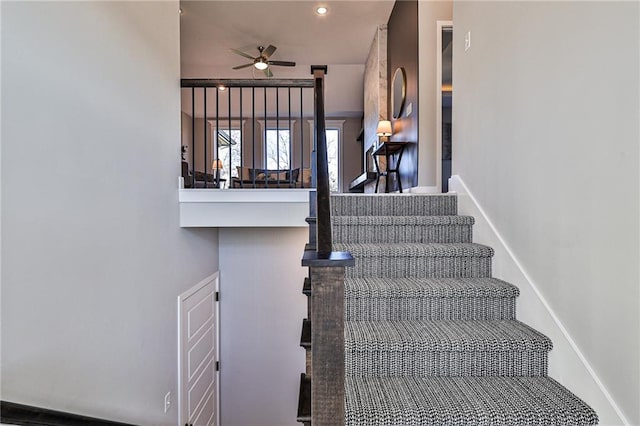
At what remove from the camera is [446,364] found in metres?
1.52

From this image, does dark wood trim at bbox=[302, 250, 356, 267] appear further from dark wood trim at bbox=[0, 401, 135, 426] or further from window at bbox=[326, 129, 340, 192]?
window at bbox=[326, 129, 340, 192]

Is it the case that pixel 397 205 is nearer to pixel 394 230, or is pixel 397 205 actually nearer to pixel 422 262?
pixel 394 230

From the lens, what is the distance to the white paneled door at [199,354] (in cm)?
295

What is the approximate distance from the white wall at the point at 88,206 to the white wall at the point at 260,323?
1.68 meters

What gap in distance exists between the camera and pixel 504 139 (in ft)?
6.51

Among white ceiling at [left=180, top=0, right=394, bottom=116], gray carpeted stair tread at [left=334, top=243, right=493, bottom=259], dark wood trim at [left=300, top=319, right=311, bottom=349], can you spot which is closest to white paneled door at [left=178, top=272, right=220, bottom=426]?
dark wood trim at [left=300, top=319, right=311, bottom=349]

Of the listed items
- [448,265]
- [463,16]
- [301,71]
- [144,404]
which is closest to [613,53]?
[448,265]

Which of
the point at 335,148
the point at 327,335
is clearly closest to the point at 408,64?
the point at 327,335

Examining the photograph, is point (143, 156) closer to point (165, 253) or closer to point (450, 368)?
point (165, 253)

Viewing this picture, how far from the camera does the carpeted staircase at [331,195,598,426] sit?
1262mm

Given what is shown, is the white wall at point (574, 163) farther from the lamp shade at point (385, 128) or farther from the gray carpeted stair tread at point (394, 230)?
the lamp shade at point (385, 128)

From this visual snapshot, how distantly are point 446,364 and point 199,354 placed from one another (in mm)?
2730

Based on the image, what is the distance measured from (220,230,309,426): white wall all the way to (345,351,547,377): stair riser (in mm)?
2804

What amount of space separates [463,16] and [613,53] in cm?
163
